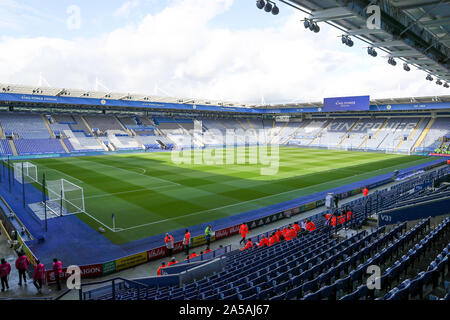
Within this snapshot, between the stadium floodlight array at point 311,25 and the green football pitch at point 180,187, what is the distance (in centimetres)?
1181

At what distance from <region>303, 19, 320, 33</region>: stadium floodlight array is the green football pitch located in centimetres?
1181

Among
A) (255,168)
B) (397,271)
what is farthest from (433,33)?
(255,168)

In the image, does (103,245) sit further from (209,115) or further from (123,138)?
(209,115)

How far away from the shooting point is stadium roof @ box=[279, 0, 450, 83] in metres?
10.2

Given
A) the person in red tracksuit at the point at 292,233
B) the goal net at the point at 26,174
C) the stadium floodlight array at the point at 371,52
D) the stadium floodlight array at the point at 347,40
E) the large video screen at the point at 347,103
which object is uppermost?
the large video screen at the point at 347,103

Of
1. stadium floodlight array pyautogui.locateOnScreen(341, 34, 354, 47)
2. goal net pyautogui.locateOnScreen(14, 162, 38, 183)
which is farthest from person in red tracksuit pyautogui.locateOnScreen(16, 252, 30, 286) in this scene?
goal net pyautogui.locateOnScreen(14, 162, 38, 183)

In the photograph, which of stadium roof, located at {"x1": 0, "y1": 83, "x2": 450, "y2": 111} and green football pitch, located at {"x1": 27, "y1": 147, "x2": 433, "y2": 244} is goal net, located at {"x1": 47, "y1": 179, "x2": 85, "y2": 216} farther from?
stadium roof, located at {"x1": 0, "y1": 83, "x2": 450, "y2": 111}

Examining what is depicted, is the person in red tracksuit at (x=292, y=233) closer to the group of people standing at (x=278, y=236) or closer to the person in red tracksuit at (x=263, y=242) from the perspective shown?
the group of people standing at (x=278, y=236)

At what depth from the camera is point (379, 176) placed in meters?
32.7

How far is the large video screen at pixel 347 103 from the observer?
2380 inches

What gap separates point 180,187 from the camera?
1051 inches

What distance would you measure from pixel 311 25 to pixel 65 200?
1909cm

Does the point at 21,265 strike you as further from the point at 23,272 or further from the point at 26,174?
the point at 26,174

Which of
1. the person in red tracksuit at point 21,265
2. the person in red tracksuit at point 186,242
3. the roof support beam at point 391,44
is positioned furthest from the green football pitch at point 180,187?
the roof support beam at point 391,44
